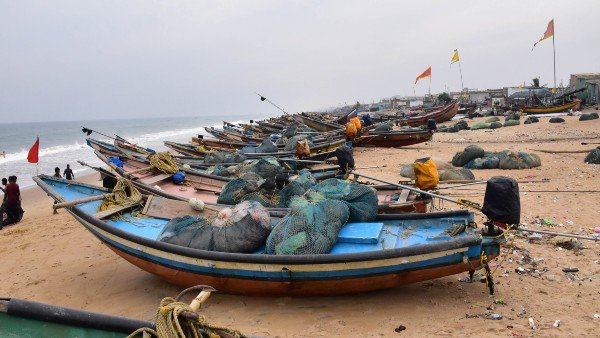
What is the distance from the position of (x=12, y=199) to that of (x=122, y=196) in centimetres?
695

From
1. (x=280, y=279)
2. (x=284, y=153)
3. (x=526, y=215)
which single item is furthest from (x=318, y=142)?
(x=280, y=279)

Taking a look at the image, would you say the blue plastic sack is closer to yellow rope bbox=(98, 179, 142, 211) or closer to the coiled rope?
yellow rope bbox=(98, 179, 142, 211)

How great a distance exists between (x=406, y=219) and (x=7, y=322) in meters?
4.63

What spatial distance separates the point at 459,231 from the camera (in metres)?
5.34

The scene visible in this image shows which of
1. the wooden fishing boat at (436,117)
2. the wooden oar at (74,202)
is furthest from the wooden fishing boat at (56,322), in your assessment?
the wooden fishing boat at (436,117)

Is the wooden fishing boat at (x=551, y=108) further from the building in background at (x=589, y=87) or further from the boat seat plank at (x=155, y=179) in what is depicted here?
the boat seat plank at (x=155, y=179)

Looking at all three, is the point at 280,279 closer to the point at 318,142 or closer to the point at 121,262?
the point at 121,262

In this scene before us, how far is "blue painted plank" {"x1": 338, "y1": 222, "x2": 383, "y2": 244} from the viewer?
17.9 ft

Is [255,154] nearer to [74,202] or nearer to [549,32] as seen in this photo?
[74,202]

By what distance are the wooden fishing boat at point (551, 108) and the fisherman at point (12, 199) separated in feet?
115

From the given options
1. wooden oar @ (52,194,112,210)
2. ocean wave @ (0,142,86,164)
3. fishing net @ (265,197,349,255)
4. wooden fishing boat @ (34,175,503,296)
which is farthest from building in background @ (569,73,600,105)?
ocean wave @ (0,142,86,164)

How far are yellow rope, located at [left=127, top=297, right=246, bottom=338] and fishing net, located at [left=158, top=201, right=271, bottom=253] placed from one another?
2613 mm

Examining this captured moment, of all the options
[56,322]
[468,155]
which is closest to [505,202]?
[56,322]

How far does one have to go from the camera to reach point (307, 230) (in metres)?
5.34
